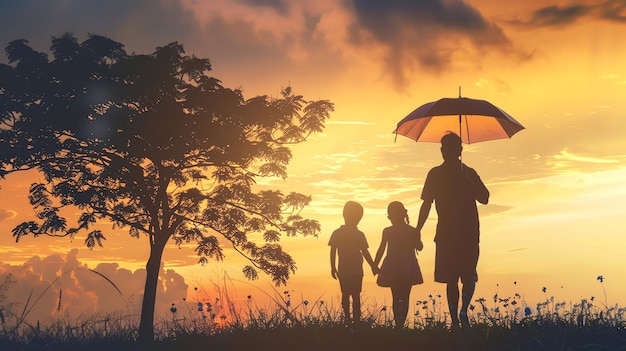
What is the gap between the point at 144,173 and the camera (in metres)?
24.7

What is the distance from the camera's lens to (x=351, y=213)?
40.2ft

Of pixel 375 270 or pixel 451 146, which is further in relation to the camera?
pixel 375 270

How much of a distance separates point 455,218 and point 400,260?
2460mm

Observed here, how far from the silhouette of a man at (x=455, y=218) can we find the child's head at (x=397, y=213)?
6.70 feet

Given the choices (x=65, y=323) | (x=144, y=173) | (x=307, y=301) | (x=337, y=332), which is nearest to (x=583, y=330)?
(x=337, y=332)

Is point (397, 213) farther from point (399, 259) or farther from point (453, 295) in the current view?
point (453, 295)

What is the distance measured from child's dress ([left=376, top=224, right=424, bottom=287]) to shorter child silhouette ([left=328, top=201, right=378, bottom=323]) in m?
0.59

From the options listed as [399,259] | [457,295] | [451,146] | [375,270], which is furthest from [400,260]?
[451,146]

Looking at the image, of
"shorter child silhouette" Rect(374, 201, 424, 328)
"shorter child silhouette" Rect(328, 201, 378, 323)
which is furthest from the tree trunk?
"shorter child silhouette" Rect(374, 201, 424, 328)

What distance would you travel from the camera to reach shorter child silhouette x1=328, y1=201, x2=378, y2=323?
1209 cm

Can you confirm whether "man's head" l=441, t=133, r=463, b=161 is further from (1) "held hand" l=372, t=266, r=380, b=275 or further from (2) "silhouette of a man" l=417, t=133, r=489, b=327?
(1) "held hand" l=372, t=266, r=380, b=275

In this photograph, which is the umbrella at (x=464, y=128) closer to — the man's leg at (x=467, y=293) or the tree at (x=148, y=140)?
the man's leg at (x=467, y=293)

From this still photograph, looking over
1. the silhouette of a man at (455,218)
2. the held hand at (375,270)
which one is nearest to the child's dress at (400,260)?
the held hand at (375,270)

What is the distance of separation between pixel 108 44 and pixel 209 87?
4.13 meters
